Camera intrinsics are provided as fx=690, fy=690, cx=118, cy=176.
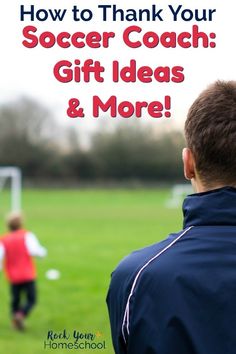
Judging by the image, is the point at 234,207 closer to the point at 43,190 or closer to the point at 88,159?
the point at 88,159

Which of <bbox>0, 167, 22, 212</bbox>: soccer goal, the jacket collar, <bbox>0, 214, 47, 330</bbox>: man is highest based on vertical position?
the jacket collar

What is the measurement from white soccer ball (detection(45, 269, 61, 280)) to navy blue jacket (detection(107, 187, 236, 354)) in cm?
993

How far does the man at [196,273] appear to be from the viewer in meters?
1.46

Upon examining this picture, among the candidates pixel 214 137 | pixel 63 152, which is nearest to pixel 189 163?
pixel 214 137

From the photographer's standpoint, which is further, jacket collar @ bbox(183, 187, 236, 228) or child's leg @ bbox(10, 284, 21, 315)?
child's leg @ bbox(10, 284, 21, 315)

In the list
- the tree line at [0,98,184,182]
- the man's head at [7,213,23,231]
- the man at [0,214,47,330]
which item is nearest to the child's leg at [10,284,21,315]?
the man at [0,214,47,330]

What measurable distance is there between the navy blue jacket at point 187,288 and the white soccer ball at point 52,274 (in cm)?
993

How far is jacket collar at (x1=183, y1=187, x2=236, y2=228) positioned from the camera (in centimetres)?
152

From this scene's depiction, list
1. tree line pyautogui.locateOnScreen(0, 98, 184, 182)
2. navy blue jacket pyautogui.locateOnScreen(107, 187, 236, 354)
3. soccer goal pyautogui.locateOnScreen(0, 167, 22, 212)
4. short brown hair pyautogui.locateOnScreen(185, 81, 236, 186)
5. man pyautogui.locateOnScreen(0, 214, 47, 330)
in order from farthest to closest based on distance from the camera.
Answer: tree line pyautogui.locateOnScreen(0, 98, 184, 182) → soccer goal pyautogui.locateOnScreen(0, 167, 22, 212) → man pyautogui.locateOnScreen(0, 214, 47, 330) → short brown hair pyautogui.locateOnScreen(185, 81, 236, 186) → navy blue jacket pyautogui.locateOnScreen(107, 187, 236, 354)

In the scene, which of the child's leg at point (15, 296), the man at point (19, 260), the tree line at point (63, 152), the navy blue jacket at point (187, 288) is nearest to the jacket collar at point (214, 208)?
the navy blue jacket at point (187, 288)

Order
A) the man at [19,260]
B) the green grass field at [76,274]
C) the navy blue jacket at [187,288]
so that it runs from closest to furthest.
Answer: the navy blue jacket at [187,288], the green grass field at [76,274], the man at [19,260]

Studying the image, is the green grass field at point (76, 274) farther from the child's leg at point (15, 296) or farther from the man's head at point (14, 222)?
the man's head at point (14, 222)

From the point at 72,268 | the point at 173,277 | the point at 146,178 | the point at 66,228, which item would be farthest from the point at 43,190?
the point at 173,277

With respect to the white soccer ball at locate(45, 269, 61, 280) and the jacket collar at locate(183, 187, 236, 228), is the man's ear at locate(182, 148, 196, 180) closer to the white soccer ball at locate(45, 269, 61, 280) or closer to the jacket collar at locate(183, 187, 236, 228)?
the jacket collar at locate(183, 187, 236, 228)
